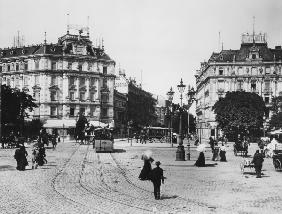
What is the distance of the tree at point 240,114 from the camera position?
66.1 meters

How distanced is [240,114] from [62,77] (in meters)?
34.1

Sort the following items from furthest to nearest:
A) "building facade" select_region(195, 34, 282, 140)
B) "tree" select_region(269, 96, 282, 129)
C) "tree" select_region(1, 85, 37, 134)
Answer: "building facade" select_region(195, 34, 282, 140)
"tree" select_region(269, 96, 282, 129)
"tree" select_region(1, 85, 37, 134)

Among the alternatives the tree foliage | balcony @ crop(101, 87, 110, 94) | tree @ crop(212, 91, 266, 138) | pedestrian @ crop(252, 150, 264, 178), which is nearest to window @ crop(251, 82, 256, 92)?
tree @ crop(212, 91, 266, 138)

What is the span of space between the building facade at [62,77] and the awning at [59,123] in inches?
14.6

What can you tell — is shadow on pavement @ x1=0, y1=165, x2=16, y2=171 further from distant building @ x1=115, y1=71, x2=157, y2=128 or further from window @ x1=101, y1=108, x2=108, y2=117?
distant building @ x1=115, y1=71, x2=157, y2=128

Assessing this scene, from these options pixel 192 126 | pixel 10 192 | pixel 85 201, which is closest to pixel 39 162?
pixel 10 192

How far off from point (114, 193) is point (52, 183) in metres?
3.44

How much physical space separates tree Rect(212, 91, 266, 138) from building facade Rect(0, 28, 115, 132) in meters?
25.3

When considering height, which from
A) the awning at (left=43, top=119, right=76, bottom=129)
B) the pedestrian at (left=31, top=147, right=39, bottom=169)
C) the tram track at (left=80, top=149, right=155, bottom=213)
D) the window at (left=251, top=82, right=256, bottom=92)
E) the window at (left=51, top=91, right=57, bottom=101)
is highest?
the window at (left=251, top=82, right=256, bottom=92)

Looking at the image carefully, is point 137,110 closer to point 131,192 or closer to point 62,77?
point 62,77

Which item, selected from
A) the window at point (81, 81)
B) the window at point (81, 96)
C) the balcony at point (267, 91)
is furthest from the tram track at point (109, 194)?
the balcony at point (267, 91)

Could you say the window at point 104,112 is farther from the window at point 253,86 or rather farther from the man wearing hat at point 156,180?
the man wearing hat at point 156,180

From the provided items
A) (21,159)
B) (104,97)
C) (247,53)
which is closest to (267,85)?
(247,53)

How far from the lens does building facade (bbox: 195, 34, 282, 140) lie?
289 feet
